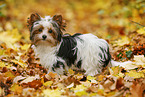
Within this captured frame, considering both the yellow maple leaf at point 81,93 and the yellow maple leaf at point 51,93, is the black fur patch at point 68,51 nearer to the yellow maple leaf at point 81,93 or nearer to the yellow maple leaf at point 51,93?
the yellow maple leaf at point 51,93

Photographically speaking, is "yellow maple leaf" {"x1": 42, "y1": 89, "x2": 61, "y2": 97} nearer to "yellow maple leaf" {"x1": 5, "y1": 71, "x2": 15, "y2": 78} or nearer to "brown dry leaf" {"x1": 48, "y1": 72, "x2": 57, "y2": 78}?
"brown dry leaf" {"x1": 48, "y1": 72, "x2": 57, "y2": 78}

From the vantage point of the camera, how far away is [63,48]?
3.93 metres

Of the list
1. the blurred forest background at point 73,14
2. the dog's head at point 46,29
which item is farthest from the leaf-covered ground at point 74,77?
the blurred forest background at point 73,14

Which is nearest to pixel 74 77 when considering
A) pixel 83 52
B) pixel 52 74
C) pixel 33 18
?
pixel 52 74

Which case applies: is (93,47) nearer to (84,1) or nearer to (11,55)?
(11,55)

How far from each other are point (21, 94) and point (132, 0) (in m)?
6.11

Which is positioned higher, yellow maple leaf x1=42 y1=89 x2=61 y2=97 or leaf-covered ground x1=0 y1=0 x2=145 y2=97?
leaf-covered ground x1=0 y1=0 x2=145 y2=97

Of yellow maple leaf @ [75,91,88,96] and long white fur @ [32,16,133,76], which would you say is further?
long white fur @ [32,16,133,76]

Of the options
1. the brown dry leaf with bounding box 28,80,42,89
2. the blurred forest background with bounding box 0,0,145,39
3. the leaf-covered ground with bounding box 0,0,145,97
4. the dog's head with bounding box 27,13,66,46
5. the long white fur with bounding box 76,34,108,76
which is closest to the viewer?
the leaf-covered ground with bounding box 0,0,145,97

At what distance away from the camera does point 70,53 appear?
3910mm

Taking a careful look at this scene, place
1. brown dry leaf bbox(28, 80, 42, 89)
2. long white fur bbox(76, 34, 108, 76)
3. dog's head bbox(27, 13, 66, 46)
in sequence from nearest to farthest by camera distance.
Result: brown dry leaf bbox(28, 80, 42, 89) < dog's head bbox(27, 13, 66, 46) < long white fur bbox(76, 34, 108, 76)

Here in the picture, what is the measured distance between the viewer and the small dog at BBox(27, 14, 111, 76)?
12.3ft

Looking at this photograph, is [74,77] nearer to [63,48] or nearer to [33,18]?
[63,48]

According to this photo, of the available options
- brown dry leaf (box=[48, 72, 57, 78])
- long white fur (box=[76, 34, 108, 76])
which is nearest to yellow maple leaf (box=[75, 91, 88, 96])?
brown dry leaf (box=[48, 72, 57, 78])
